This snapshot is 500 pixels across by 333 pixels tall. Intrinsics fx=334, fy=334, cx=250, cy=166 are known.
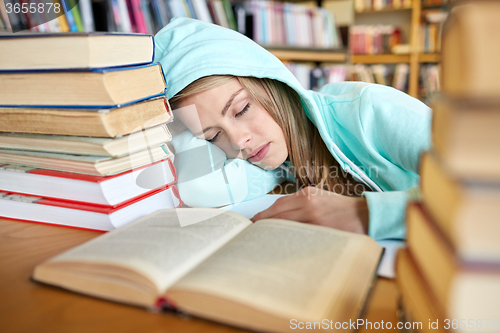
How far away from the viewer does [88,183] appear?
536 millimetres

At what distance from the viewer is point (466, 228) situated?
214 millimetres

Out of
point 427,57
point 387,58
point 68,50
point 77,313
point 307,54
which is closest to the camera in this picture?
point 77,313

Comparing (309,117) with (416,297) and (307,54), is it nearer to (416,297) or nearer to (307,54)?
(416,297)

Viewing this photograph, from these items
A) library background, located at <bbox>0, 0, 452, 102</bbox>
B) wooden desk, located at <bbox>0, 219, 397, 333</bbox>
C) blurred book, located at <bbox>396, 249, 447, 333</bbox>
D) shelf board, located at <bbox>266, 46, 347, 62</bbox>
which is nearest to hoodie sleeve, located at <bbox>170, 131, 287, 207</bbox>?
wooden desk, located at <bbox>0, 219, 397, 333</bbox>

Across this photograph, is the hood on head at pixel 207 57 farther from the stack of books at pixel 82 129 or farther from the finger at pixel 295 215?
the finger at pixel 295 215

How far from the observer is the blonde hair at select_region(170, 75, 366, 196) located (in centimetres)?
89

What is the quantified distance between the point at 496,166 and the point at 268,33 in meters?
2.16

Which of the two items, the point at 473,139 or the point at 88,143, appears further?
the point at 88,143

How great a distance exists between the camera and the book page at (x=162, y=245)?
36 centimetres

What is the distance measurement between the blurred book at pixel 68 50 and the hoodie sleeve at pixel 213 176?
338 mm

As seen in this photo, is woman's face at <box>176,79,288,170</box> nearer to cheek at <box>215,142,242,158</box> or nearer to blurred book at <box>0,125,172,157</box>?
cheek at <box>215,142,242,158</box>

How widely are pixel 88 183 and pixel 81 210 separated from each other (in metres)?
0.06

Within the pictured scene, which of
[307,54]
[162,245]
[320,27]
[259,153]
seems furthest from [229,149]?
[320,27]

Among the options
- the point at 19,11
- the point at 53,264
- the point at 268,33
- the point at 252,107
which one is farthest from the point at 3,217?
the point at 268,33
